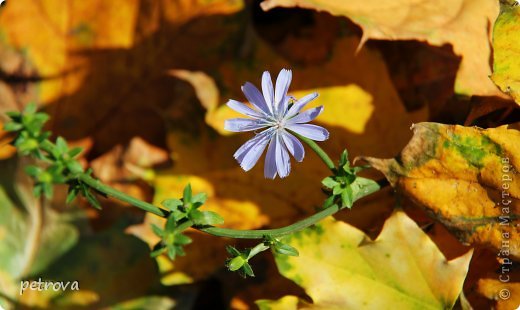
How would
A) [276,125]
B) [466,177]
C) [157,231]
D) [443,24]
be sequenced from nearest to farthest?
[157,231], [276,125], [466,177], [443,24]

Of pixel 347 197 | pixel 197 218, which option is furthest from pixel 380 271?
pixel 197 218

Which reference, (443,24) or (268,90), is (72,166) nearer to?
(268,90)

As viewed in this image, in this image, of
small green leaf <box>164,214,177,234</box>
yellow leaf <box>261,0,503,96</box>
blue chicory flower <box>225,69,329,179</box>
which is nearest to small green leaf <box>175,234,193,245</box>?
small green leaf <box>164,214,177,234</box>

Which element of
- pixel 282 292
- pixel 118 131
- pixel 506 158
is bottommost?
pixel 282 292

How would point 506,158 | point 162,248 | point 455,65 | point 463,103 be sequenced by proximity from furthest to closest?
point 455,65 → point 463,103 → point 506,158 → point 162,248

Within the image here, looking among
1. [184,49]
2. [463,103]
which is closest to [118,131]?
[184,49]

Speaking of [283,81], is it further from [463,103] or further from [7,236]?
[7,236]

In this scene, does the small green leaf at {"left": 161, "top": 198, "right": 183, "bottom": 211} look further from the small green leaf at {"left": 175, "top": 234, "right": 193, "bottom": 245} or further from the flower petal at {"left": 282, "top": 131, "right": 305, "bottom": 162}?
the flower petal at {"left": 282, "top": 131, "right": 305, "bottom": 162}
